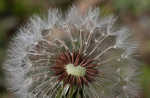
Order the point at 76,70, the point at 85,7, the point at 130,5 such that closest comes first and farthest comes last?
the point at 76,70
the point at 85,7
the point at 130,5

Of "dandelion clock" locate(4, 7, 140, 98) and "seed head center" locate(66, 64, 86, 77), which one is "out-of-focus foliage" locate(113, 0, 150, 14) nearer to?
"dandelion clock" locate(4, 7, 140, 98)

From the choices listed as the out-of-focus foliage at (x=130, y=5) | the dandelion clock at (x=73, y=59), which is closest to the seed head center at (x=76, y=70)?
the dandelion clock at (x=73, y=59)

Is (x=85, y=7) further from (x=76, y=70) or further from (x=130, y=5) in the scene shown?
(x=76, y=70)

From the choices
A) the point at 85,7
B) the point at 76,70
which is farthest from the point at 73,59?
the point at 85,7

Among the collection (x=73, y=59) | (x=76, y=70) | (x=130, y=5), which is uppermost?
(x=130, y=5)

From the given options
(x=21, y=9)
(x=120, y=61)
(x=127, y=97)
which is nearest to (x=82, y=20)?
(x=120, y=61)

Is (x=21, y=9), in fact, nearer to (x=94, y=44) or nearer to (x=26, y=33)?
(x=26, y=33)
